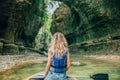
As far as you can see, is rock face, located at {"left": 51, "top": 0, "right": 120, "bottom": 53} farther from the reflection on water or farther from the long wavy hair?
the long wavy hair

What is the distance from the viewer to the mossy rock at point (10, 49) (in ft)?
92.2

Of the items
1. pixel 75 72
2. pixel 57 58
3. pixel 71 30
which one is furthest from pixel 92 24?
pixel 57 58

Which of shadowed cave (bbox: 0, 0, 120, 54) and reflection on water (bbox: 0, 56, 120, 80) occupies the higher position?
shadowed cave (bbox: 0, 0, 120, 54)

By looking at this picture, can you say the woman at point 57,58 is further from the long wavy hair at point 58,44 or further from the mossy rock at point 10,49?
the mossy rock at point 10,49

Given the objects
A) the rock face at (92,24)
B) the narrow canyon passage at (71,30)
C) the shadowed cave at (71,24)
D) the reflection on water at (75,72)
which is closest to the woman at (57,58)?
the reflection on water at (75,72)

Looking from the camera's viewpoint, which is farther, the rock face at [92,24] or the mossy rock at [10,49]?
the rock face at [92,24]

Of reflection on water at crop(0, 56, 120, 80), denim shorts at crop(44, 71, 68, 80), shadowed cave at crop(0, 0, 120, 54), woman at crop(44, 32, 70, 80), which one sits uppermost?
shadowed cave at crop(0, 0, 120, 54)

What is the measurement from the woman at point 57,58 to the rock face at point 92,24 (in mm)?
A: 22696

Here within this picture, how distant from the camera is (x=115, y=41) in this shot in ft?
102

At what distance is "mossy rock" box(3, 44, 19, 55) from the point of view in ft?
92.2

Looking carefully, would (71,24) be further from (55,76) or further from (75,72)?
(55,76)

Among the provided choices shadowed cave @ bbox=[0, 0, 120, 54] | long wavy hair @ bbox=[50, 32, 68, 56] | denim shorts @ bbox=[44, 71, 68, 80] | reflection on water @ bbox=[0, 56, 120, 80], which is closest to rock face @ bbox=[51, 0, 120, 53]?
shadowed cave @ bbox=[0, 0, 120, 54]

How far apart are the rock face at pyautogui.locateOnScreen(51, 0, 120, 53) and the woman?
894 inches

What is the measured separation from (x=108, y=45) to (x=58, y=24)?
15997 mm
